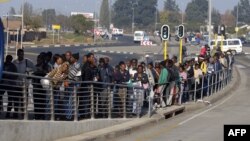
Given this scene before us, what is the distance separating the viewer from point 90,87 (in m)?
16.5

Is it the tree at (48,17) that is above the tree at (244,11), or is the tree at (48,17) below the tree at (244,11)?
below

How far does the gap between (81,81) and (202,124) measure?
519 cm

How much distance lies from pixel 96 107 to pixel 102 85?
58 cm

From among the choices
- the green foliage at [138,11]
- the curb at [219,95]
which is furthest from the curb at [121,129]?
the green foliage at [138,11]

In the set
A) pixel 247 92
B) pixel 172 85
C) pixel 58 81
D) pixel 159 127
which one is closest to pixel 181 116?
pixel 172 85

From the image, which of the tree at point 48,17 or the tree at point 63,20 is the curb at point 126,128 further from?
the tree at point 48,17

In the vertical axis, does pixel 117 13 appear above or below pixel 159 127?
above

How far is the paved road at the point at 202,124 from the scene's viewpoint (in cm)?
1662

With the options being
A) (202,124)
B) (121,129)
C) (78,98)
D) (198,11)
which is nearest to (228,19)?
(198,11)

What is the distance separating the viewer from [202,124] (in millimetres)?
19781

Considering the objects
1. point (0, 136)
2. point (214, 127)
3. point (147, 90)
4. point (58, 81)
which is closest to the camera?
point (0, 136)

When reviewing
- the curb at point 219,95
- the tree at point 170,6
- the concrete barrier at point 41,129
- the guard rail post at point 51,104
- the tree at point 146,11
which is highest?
Result: the tree at point 170,6

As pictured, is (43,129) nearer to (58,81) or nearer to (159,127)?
(58,81)

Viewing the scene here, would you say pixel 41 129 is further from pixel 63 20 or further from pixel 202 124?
pixel 63 20
